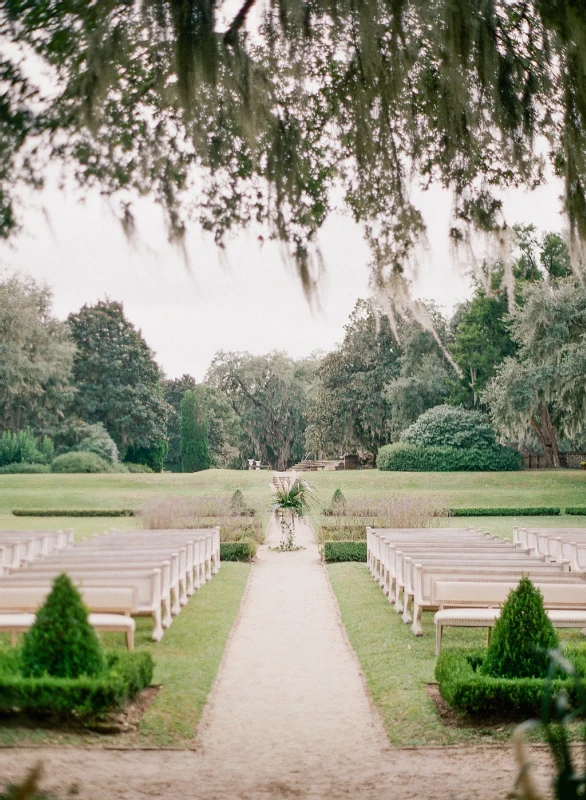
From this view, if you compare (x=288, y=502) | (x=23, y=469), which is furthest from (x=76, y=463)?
(x=288, y=502)

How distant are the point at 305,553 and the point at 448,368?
1006 inches

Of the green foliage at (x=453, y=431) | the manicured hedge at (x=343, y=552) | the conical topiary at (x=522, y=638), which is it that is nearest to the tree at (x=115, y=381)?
the green foliage at (x=453, y=431)

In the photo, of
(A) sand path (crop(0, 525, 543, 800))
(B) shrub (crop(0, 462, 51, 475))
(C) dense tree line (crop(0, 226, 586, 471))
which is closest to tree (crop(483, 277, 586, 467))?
(C) dense tree line (crop(0, 226, 586, 471))

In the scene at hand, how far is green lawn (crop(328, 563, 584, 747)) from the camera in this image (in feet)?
17.4

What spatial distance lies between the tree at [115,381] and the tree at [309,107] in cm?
4131

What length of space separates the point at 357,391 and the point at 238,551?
28.3 metres

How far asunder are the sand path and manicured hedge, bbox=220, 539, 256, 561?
7.24 meters

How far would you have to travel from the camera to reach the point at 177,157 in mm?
4004

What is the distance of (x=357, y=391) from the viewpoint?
43.4 m

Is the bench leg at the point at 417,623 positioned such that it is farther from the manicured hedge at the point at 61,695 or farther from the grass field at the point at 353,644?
the manicured hedge at the point at 61,695

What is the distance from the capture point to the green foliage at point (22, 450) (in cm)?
3644

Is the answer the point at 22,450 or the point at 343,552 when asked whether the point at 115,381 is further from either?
the point at 343,552

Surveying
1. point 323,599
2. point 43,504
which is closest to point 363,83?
point 323,599

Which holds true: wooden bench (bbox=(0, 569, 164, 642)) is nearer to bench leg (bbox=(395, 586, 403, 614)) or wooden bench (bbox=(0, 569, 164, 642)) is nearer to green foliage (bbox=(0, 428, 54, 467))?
bench leg (bbox=(395, 586, 403, 614))
